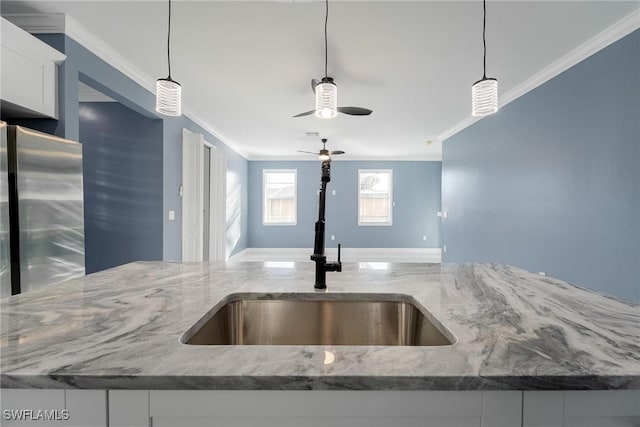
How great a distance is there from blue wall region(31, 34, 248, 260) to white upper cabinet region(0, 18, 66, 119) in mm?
93

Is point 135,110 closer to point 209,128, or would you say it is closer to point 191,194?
point 191,194

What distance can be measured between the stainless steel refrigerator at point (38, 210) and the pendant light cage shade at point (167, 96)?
2.31 feet

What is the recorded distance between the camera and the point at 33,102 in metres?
2.06

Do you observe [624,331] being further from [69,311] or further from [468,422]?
[69,311]

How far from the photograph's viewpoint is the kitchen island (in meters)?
0.56

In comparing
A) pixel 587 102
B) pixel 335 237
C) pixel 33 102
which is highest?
pixel 587 102

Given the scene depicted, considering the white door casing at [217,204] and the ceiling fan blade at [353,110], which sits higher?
the ceiling fan blade at [353,110]

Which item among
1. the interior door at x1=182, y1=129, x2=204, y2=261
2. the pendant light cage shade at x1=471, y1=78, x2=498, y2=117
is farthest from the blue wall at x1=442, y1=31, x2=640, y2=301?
the interior door at x1=182, y1=129, x2=204, y2=261

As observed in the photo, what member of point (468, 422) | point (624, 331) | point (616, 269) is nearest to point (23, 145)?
point (468, 422)

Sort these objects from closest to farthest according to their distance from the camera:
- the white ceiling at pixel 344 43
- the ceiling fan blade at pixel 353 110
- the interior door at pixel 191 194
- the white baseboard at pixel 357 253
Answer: the white ceiling at pixel 344 43 < the ceiling fan blade at pixel 353 110 < the interior door at pixel 191 194 < the white baseboard at pixel 357 253

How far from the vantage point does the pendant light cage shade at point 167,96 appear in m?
2.00

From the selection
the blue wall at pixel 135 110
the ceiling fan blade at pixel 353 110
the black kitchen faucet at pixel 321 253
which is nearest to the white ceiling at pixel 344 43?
the blue wall at pixel 135 110

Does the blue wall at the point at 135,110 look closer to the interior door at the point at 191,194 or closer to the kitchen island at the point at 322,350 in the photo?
the interior door at the point at 191,194

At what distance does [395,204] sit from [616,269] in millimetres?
5818
